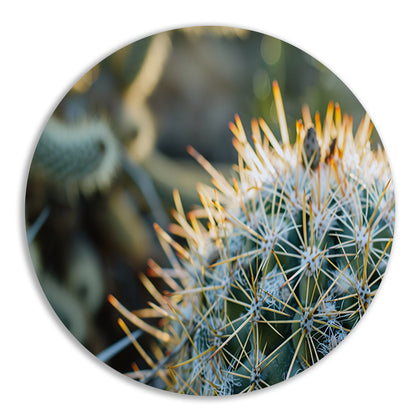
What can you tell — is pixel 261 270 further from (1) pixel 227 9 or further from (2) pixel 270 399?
(1) pixel 227 9

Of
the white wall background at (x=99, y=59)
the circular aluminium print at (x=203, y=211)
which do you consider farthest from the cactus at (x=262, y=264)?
the white wall background at (x=99, y=59)

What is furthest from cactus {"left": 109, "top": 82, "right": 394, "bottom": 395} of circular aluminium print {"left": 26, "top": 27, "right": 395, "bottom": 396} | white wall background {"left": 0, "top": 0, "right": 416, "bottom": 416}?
white wall background {"left": 0, "top": 0, "right": 416, "bottom": 416}

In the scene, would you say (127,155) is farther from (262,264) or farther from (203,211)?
(262,264)

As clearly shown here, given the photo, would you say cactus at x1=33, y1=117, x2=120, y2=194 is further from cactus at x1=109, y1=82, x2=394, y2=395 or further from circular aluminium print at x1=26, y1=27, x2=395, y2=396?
cactus at x1=109, y1=82, x2=394, y2=395

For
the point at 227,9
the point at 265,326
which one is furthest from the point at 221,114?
the point at 265,326

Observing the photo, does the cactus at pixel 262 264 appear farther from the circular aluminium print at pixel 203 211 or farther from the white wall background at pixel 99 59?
the white wall background at pixel 99 59

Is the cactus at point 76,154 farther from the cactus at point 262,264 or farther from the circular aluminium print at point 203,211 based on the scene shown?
the cactus at point 262,264

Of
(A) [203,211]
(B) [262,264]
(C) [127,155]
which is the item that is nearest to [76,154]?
(C) [127,155]
